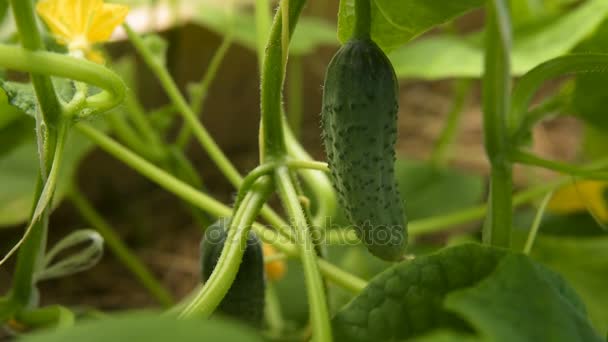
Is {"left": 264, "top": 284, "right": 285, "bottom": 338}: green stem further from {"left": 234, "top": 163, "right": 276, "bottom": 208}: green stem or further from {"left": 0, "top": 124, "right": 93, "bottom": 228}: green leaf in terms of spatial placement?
{"left": 234, "top": 163, "right": 276, "bottom": 208}: green stem

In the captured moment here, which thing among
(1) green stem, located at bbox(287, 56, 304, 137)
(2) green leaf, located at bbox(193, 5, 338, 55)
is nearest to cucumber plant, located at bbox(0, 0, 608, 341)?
(2) green leaf, located at bbox(193, 5, 338, 55)

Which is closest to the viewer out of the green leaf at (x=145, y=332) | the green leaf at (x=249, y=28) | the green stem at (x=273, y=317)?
the green leaf at (x=145, y=332)

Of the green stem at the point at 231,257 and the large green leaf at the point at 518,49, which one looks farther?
the large green leaf at the point at 518,49

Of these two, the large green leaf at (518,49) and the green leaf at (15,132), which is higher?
the large green leaf at (518,49)

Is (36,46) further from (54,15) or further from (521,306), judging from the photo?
(521,306)

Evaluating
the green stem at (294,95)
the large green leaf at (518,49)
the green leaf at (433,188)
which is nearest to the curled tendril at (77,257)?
the large green leaf at (518,49)

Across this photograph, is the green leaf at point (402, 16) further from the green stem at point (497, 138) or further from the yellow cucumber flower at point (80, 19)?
the yellow cucumber flower at point (80, 19)

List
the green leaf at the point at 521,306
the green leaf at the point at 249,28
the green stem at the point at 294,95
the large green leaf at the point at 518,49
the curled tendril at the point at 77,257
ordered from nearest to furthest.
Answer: the green leaf at the point at 521,306 → the curled tendril at the point at 77,257 → the large green leaf at the point at 518,49 → the green leaf at the point at 249,28 → the green stem at the point at 294,95

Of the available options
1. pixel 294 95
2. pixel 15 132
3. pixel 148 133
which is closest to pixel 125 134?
pixel 148 133
